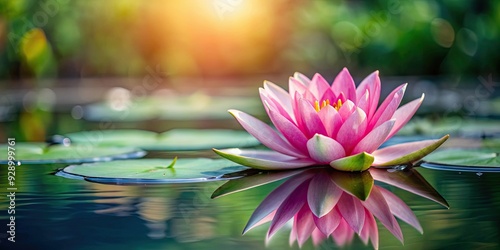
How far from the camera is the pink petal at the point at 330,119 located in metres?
1.49

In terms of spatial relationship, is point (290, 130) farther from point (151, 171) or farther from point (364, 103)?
point (151, 171)

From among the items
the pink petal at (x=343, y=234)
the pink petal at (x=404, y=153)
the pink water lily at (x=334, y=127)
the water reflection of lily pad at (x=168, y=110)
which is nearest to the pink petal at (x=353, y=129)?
the pink water lily at (x=334, y=127)

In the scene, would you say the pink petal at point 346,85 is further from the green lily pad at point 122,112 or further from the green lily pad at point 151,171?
the green lily pad at point 122,112

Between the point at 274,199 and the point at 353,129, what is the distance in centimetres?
26

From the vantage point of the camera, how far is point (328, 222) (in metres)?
1.13

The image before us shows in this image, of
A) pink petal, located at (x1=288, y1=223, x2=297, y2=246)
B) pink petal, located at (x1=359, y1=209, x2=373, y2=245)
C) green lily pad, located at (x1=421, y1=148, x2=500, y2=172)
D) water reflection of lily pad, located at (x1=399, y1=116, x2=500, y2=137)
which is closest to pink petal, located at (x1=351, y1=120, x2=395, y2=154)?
green lily pad, located at (x1=421, y1=148, x2=500, y2=172)

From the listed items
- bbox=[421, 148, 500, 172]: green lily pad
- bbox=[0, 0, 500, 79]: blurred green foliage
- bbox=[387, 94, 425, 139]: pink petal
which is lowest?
bbox=[421, 148, 500, 172]: green lily pad

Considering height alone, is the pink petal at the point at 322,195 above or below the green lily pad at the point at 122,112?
below

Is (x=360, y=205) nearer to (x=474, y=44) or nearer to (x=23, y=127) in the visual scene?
(x=23, y=127)

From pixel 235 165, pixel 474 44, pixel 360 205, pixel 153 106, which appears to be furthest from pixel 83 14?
pixel 360 205

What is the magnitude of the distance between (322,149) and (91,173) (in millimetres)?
512

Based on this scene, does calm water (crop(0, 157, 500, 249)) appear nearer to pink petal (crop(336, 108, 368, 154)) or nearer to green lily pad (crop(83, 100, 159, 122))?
pink petal (crop(336, 108, 368, 154))

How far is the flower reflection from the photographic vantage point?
107 centimetres

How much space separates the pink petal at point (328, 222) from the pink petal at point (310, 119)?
0.33 m
